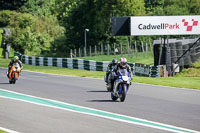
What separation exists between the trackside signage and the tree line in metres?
34.6

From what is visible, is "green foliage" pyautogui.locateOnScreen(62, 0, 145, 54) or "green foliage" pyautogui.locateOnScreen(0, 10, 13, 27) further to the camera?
"green foliage" pyautogui.locateOnScreen(0, 10, 13, 27)

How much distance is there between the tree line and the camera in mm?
72188

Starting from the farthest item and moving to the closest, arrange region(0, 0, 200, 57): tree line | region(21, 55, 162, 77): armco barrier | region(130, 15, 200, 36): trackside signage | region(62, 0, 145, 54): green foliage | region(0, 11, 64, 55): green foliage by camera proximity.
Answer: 1. region(62, 0, 145, 54): green foliage
2. region(0, 0, 200, 57): tree line
3. region(0, 11, 64, 55): green foliage
4. region(130, 15, 200, 36): trackside signage
5. region(21, 55, 162, 77): armco barrier

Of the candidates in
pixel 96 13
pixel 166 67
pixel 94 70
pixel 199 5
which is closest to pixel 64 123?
pixel 166 67

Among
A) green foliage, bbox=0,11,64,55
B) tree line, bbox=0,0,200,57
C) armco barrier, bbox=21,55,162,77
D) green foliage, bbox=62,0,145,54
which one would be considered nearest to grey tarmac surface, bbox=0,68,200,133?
→ armco barrier, bbox=21,55,162,77

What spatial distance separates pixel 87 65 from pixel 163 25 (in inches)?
319

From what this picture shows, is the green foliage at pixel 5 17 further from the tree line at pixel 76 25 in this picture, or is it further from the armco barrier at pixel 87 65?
the armco barrier at pixel 87 65

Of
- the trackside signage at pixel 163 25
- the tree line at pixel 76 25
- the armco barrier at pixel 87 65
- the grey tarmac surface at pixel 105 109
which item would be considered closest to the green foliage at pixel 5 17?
the tree line at pixel 76 25

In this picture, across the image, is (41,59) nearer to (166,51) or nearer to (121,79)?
(166,51)

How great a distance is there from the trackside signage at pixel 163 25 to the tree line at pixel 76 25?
34640 mm

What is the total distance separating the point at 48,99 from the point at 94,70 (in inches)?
880

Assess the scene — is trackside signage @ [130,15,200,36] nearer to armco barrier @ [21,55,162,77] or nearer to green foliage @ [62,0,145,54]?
armco barrier @ [21,55,162,77]

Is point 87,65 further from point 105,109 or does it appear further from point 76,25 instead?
point 76,25

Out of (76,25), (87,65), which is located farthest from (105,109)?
(76,25)
